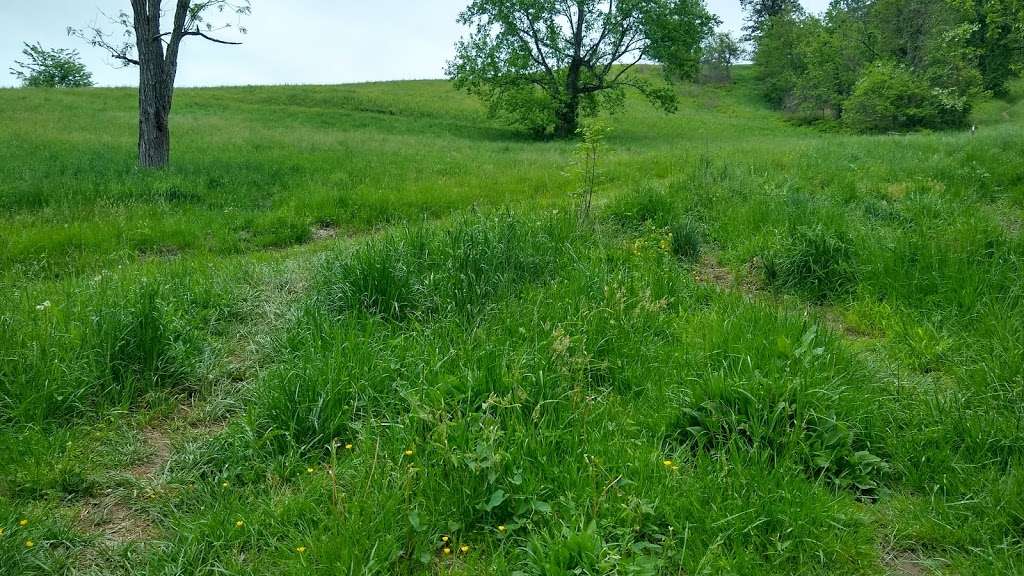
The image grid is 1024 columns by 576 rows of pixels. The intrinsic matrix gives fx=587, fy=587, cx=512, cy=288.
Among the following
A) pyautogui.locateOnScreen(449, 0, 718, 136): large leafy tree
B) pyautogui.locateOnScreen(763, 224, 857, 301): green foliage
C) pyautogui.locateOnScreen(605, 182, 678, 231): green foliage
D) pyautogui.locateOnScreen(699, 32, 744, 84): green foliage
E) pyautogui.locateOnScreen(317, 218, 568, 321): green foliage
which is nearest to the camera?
pyautogui.locateOnScreen(317, 218, 568, 321): green foliage

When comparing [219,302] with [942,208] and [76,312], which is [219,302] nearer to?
[76,312]

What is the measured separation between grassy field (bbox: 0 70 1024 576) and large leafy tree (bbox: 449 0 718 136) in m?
21.6

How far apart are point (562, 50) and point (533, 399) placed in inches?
1064

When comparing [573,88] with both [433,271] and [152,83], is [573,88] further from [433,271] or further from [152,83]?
[433,271]

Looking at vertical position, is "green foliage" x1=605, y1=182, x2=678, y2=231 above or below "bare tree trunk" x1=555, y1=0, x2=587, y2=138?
below

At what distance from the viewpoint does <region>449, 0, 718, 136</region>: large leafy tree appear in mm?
27062

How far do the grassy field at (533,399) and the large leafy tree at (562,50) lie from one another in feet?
70.8

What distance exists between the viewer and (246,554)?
2666 millimetres

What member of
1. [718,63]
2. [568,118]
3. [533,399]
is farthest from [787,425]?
[718,63]

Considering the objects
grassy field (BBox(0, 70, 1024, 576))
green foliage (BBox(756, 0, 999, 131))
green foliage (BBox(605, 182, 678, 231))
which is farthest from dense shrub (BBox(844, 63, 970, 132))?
green foliage (BBox(605, 182, 678, 231))

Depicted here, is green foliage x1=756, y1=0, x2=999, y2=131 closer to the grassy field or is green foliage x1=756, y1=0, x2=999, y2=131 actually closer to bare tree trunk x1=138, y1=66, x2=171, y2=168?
the grassy field

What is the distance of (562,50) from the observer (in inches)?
1090

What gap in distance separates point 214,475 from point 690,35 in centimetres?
2915

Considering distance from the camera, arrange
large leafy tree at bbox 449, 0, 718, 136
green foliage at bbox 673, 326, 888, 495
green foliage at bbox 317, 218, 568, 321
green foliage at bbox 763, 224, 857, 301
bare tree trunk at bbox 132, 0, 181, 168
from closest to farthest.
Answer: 1. green foliage at bbox 673, 326, 888, 495
2. green foliage at bbox 317, 218, 568, 321
3. green foliage at bbox 763, 224, 857, 301
4. bare tree trunk at bbox 132, 0, 181, 168
5. large leafy tree at bbox 449, 0, 718, 136
